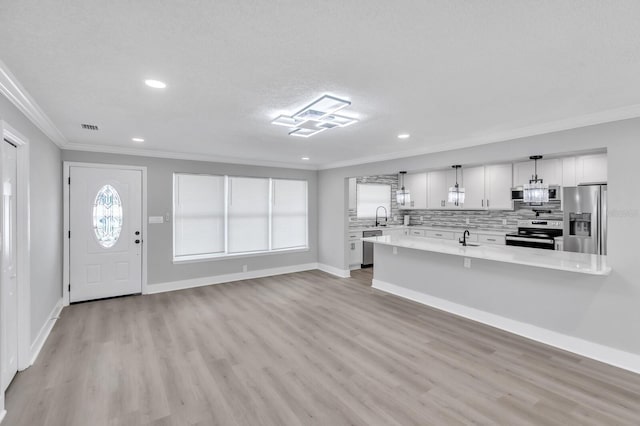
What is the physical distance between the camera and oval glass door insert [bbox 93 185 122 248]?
4.87m

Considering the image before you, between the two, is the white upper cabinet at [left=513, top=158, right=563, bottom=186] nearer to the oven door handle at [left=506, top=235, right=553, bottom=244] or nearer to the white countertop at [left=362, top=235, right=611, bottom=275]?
the oven door handle at [left=506, top=235, right=553, bottom=244]

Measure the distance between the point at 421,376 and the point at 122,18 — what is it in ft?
10.9

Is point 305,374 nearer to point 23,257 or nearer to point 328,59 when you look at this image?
point 328,59

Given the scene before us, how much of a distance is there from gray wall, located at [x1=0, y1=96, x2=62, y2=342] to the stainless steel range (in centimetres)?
708

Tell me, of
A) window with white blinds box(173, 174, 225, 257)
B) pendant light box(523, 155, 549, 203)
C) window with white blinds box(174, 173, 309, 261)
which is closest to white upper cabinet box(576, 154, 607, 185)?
pendant light box(523, 155, 549, 203)

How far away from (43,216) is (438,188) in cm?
699

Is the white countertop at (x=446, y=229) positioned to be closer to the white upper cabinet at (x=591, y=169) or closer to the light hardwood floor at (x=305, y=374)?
the white upper cabinet at (x=591, y=169)

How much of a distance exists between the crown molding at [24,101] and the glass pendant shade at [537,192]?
4883 mm

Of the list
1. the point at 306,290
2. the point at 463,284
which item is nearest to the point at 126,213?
the point at 306,290

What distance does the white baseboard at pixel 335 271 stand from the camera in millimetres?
6477

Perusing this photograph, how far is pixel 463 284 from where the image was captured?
14.0 ft

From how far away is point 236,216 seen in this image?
6156mm

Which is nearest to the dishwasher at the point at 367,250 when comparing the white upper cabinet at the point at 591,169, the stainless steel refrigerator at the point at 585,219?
the stainless steel refrigerator at the point at 585,219

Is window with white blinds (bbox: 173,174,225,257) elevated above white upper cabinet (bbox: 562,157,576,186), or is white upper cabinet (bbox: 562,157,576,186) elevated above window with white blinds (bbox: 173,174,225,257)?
white upper cabinet (bbox: 562,157,576,186)
